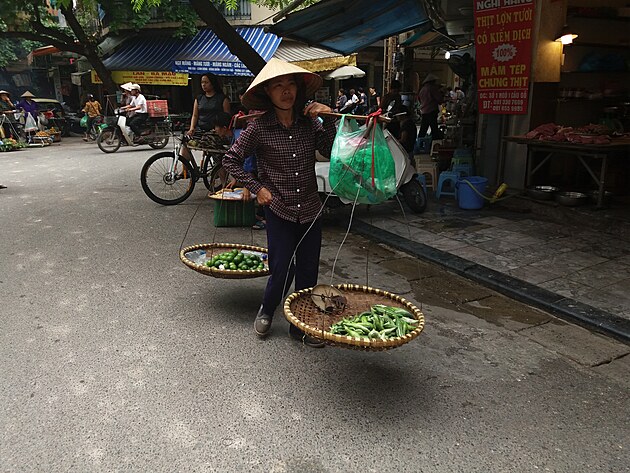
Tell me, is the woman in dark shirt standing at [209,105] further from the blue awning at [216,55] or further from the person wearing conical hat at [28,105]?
the person wearing conical hat at [28,105]

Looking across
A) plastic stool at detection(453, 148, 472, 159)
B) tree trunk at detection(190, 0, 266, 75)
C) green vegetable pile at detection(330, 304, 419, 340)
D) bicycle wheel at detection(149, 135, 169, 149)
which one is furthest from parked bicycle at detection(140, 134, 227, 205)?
bicycle wheel at detection(149, 135, 169, 149)

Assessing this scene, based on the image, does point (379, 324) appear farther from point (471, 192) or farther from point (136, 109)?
point (136, 109)

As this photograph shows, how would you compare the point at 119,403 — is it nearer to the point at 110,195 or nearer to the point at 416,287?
the point at 416,287

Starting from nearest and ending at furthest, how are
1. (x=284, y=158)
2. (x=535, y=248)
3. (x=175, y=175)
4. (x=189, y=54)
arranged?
(x=284, y=158)
(x=535, y=248)
(x=175, y=175)
(x=189, y=54)

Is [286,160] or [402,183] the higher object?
[286,160]

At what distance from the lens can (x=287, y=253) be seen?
3.43 metres

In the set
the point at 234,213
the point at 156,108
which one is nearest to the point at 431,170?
the point at 234,213

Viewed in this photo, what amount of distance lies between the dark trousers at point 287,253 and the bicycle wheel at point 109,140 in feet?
42.6

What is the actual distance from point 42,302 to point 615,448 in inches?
164

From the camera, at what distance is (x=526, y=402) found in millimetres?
2908

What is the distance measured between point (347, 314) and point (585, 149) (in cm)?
476

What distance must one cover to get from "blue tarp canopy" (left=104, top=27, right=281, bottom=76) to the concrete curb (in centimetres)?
1534

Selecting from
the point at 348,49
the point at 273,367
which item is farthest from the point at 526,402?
the point at 348,49

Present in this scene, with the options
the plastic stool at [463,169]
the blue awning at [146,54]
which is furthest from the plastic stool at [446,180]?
the blue awning at [146,54]
